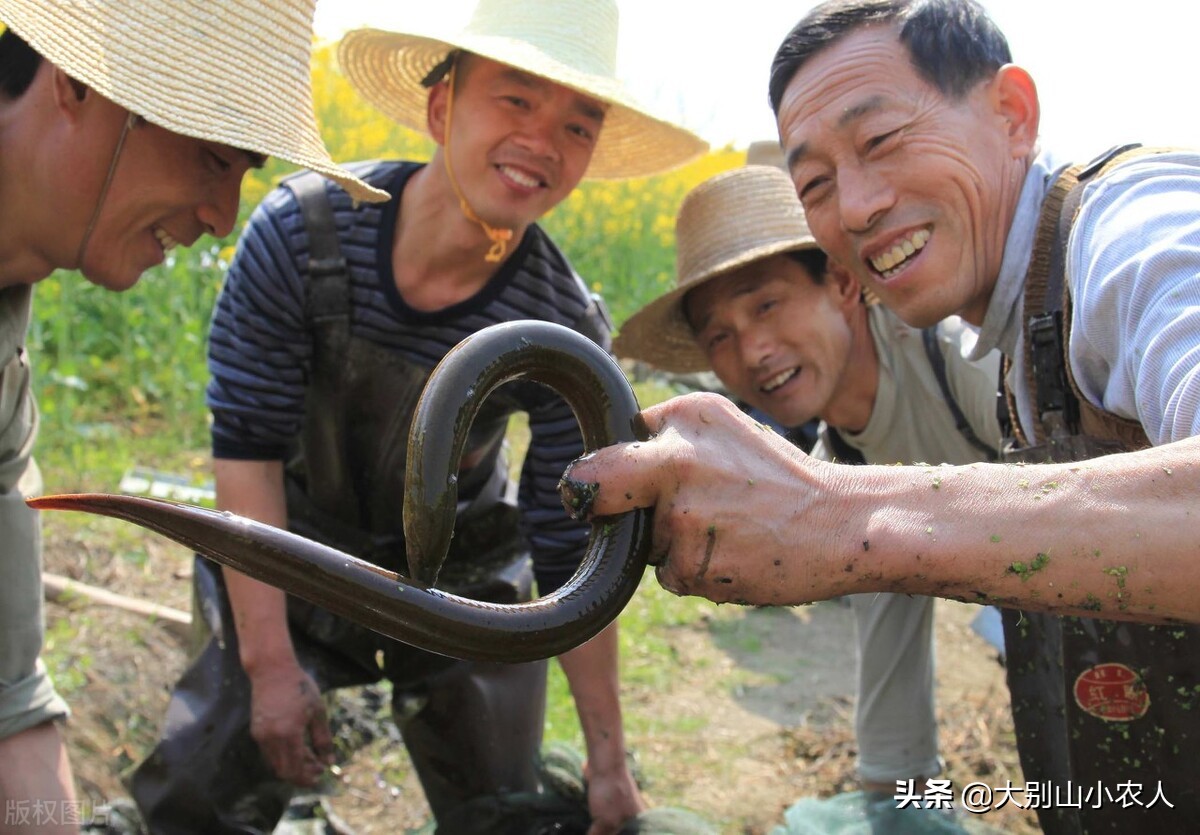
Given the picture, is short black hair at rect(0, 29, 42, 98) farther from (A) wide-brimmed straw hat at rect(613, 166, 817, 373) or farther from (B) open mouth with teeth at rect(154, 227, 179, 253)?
(A) wide-brimmed straw hat at rect(613, 166, 817, 373)

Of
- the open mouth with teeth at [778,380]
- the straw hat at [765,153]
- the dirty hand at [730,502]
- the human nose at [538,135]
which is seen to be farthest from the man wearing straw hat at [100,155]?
the straw hat at [765,153]

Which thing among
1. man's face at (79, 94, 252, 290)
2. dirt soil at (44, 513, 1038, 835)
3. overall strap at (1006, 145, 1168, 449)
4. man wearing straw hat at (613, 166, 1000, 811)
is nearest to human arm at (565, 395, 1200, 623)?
overall strap at (1006, 145, 1168, 449)

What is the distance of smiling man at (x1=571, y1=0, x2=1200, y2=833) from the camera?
157cm

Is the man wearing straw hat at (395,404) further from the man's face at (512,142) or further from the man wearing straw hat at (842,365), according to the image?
the man wearing straw hat at (842,365)

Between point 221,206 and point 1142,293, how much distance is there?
2010mm

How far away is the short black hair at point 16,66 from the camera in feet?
7.81

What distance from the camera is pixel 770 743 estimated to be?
473 centimetres

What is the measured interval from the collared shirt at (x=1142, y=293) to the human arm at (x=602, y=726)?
1.72m

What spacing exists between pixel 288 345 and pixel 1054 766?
2302 mm

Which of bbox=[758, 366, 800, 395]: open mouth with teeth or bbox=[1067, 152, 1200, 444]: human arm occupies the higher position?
bbox=[758, 366, 800, 395]: open mouth with teeth

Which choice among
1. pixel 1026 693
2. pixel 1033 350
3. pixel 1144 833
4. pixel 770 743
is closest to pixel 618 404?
pixel 1033 350

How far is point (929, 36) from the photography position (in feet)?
7.92

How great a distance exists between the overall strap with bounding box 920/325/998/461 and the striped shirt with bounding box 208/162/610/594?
1000mm

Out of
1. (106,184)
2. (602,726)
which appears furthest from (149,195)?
(602,726)
